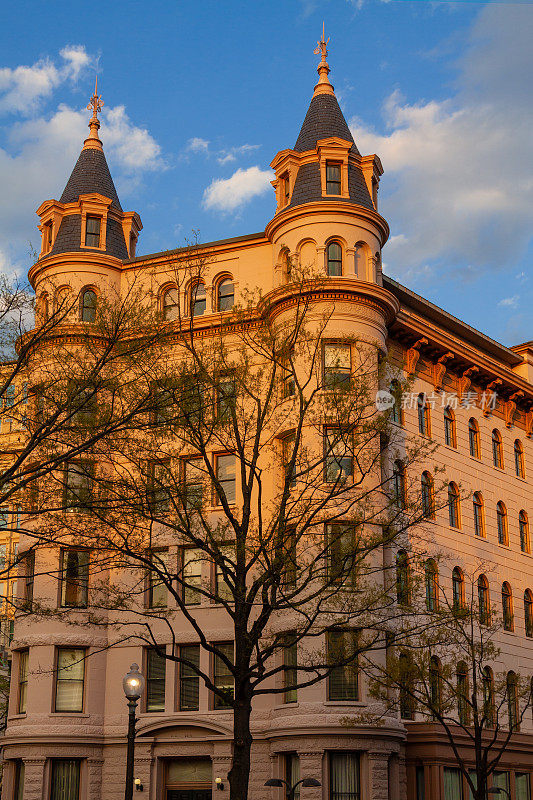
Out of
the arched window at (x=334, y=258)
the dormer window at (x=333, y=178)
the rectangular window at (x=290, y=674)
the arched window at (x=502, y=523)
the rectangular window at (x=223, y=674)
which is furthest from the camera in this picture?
the arched window at (x=502, y=523)

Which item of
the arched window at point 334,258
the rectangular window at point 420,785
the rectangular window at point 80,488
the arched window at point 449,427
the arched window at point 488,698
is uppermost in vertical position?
the arched window at point 334,258

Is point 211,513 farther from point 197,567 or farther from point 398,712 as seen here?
point 398,712

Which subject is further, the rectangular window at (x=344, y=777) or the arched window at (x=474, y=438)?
the arched window at (x=474, y=438)

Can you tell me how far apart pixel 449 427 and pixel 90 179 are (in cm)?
1818

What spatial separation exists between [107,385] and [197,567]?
58.2 feet

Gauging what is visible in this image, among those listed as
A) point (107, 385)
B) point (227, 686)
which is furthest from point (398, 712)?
point (107, 385)

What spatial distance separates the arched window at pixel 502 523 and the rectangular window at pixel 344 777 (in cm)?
1580

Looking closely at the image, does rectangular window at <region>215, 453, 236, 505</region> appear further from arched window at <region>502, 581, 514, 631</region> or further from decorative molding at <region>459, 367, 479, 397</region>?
arched window at <region>502, 581, 514, 631</region>

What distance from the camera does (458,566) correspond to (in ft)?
136

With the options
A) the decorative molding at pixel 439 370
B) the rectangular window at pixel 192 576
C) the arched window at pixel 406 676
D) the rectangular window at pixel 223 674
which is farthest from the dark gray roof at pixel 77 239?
the arched window at pixel 406 676

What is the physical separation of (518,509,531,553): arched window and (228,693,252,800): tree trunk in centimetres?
2490

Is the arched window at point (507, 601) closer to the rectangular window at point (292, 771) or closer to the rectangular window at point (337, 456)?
the rectangular window at point (337, 456)

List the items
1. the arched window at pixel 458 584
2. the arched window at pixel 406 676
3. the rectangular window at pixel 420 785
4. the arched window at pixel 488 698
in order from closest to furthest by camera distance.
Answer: the arched window at pixel 406 676 → the arched window at pixel 488 698 → the rectangular window at pixel 420 785 → the arched window at pixel 458 584

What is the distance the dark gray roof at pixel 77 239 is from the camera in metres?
42.1
